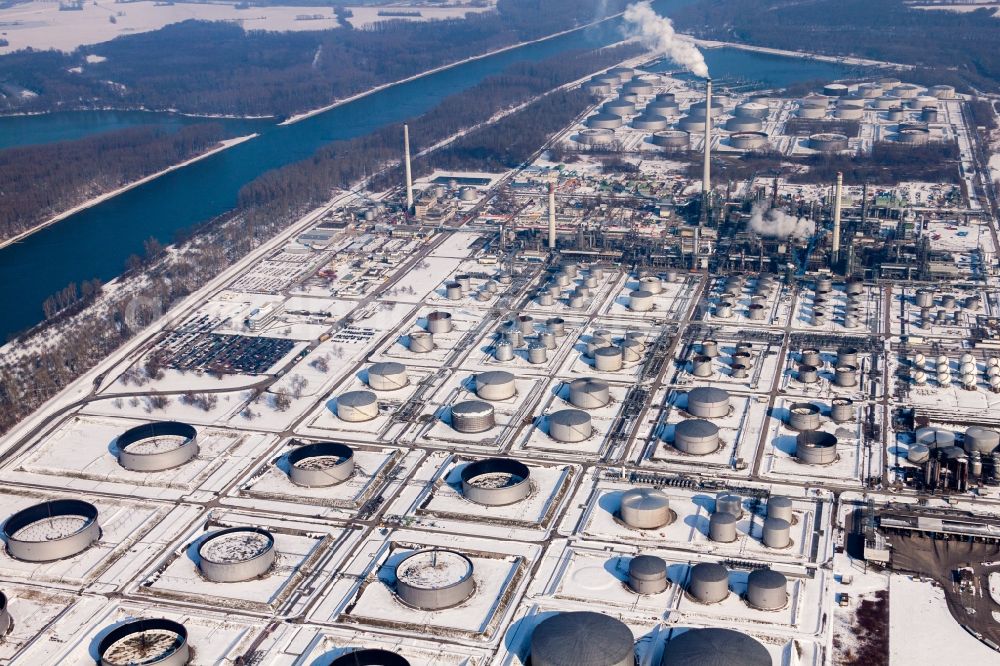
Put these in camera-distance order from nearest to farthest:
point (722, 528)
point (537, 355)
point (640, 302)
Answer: point (722, 528)
point (537, 355)
point (640, 302)

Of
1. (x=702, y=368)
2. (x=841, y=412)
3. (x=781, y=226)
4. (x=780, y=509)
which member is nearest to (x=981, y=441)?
(x=841, y=412)

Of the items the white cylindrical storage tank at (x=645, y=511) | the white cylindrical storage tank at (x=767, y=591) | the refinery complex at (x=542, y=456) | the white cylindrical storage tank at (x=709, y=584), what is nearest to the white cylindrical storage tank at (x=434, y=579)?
the refinery complex at (x=542, y=456)

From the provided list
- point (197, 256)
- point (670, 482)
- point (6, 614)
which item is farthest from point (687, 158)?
point (6, 614)

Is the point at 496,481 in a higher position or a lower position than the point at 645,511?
lower

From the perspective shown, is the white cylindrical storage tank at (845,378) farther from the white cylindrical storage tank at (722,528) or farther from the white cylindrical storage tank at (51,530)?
the white cylindrical storage tank at (51,530)

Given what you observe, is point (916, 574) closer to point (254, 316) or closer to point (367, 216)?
point (254, 316)

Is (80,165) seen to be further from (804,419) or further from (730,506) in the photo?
(730,506)
